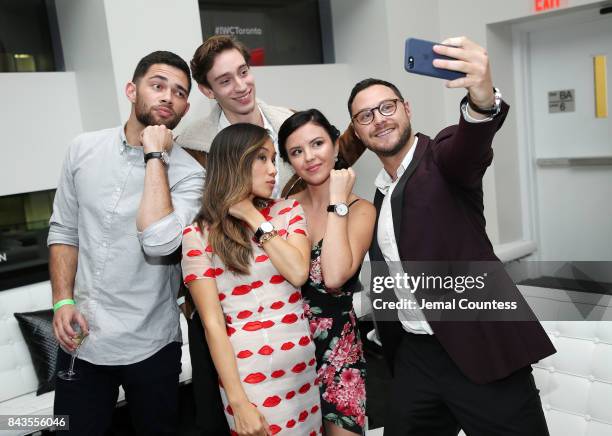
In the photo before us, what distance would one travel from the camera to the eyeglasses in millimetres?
1789

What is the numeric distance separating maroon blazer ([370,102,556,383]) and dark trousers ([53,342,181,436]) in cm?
90

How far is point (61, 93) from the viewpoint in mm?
3633

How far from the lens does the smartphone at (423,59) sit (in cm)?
132

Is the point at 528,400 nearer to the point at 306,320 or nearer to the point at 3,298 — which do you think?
the point at 306,320

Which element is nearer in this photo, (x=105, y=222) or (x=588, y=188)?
(x=105, y=222)

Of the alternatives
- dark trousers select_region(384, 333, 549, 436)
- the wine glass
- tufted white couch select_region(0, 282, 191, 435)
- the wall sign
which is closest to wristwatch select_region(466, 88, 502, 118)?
dark trousers select_region(384, 333, 549, 436)

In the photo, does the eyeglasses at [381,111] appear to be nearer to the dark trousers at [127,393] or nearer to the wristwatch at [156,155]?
the wristwatch at [156,155]

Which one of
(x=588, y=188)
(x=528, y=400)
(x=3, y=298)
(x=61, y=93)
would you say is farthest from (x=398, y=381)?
(x=588, y=188)

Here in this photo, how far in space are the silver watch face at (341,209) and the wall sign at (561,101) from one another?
3.63 metres

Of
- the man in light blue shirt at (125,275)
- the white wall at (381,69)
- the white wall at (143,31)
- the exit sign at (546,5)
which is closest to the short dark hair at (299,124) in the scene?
the man in light blue shirt at (125,275)

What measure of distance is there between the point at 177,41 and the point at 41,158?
1100 mm

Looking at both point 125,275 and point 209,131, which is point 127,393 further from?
point 209,131

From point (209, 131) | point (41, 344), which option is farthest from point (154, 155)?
point (41, 344)

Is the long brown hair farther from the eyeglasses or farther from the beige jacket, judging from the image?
the beige jacket
